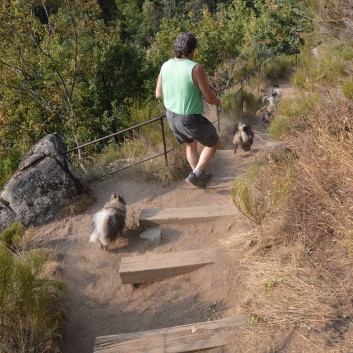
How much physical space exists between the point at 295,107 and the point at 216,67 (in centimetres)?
527

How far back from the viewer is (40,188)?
5418 mm

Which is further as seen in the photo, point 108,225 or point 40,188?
point 40,188

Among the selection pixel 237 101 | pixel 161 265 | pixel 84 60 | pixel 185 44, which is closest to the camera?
pixel 161 265

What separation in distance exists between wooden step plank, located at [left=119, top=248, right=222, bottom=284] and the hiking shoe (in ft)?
4.25

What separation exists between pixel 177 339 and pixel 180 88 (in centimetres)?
269

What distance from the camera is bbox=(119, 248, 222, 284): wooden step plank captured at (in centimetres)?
414

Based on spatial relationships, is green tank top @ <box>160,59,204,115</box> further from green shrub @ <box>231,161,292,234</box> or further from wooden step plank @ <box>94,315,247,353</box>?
wooden step plank @ <box>94,315,247,353</box>

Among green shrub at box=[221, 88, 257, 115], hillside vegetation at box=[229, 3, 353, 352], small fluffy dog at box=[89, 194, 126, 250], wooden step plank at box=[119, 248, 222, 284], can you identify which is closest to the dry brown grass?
hillside vegetation at box=[229, 3, 353, 352]

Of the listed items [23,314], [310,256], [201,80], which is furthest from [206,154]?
[23,314]

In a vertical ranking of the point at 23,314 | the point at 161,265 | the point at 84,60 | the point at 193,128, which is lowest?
the point at 161,265

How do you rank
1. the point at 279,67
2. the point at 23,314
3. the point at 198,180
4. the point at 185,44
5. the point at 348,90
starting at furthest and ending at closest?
the point at 279,67, the point at 348,90, the point at 198,180, the point at 185,44, the point at 23,314

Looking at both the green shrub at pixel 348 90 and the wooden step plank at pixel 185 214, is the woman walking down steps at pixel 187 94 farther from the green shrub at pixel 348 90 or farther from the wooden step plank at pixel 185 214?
the green shrub at pixel 348 90

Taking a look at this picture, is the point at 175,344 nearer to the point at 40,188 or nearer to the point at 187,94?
the point at 187,94

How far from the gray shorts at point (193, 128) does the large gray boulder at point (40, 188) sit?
1648mm
